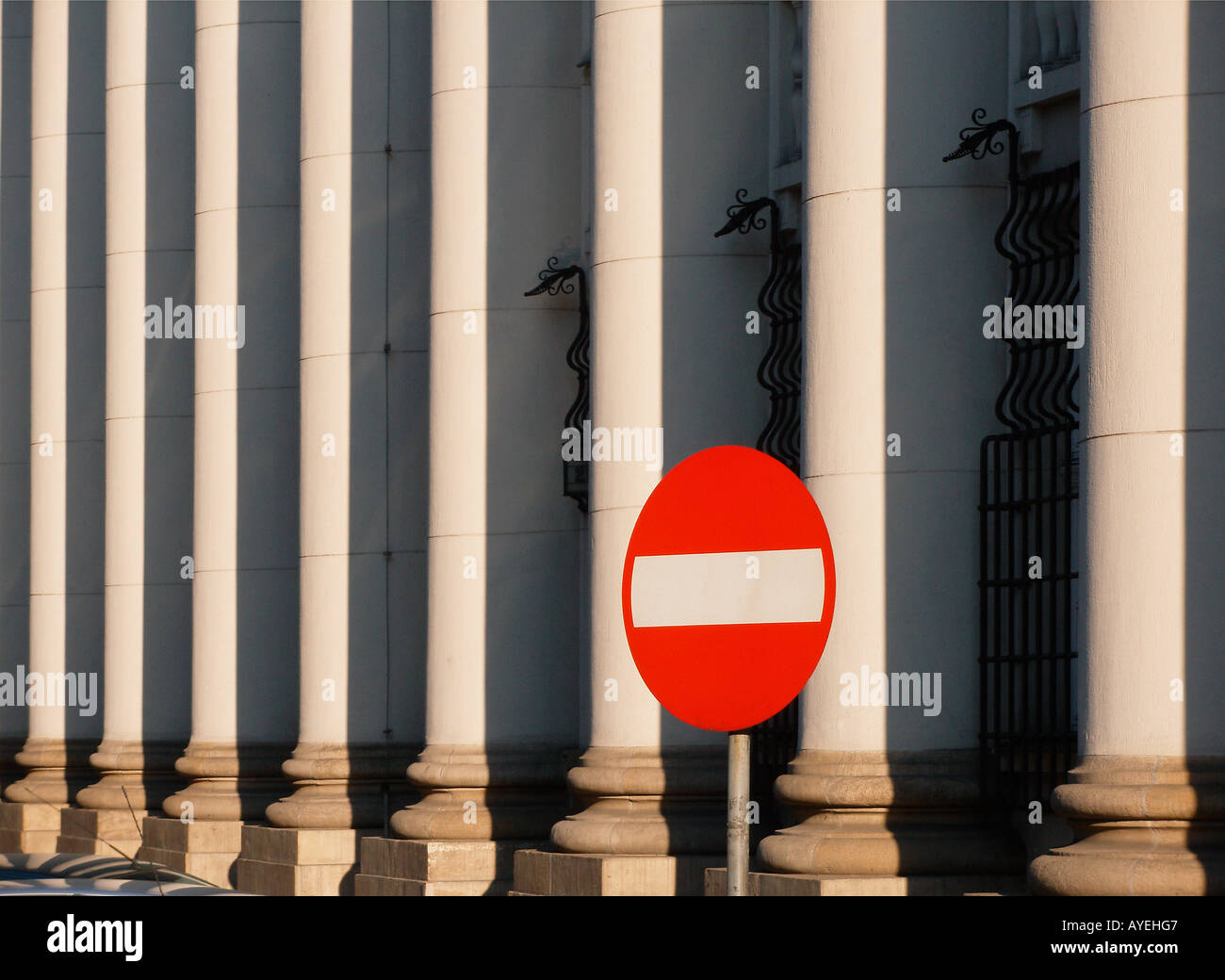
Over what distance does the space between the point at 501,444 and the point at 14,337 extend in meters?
21.2

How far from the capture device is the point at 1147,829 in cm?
1466

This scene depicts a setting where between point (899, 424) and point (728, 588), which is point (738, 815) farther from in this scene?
point (899, 424)

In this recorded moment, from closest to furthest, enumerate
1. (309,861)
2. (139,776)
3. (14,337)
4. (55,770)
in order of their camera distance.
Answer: (309,861)
(139,776)
(55,770)
(14,337)

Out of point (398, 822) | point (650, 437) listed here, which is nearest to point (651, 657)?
point (650, 437)

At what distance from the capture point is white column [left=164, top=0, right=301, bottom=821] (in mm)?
31094

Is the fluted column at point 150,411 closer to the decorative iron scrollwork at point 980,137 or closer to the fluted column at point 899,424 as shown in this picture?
the fluted column at point 899,424

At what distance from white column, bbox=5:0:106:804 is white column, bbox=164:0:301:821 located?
8.05 meters

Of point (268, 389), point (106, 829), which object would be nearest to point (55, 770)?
point (106, 829)

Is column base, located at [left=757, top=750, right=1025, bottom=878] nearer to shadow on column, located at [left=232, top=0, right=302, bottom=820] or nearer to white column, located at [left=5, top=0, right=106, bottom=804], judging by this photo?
shadow on column, located at [left=232, top=0, right=302, bottom=820]

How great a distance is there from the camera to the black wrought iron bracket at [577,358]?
24.5m

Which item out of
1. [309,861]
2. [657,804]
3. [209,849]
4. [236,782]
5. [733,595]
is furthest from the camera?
[236,782]

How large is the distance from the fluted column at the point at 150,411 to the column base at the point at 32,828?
341 centimetres

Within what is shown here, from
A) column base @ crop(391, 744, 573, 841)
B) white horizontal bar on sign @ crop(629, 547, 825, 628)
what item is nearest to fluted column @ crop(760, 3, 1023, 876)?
column base @ crop(391, 744, 573, 841)

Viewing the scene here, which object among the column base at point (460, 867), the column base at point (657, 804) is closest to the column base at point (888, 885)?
the column base at point (657, 804)
